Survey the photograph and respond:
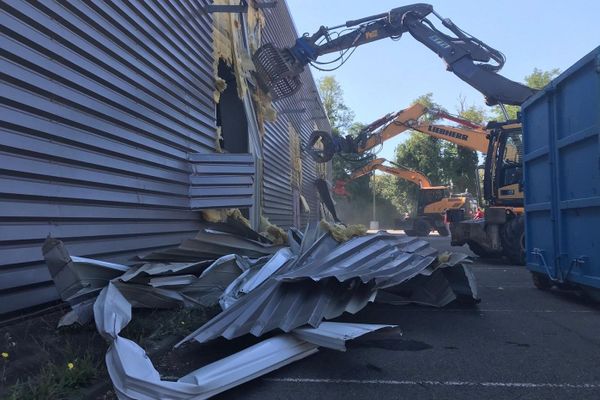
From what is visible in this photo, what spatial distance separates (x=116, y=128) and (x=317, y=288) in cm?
299

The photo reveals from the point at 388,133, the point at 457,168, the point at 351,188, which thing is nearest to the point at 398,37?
the point at 388,133

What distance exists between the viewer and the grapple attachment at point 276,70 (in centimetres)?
1085

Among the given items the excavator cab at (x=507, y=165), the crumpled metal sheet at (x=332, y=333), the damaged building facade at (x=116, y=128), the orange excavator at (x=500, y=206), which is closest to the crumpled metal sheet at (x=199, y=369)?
the crumpled metal sheet at (x=332, y=333)

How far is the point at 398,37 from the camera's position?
13961mm

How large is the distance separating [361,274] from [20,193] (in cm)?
307

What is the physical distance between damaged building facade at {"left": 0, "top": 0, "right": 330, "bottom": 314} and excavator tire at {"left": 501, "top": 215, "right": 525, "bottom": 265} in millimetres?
5742

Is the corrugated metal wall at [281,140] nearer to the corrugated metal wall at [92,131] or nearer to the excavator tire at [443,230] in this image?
the corrugated metal wall at [92,131]

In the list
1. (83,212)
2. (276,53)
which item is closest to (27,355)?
(83,212)

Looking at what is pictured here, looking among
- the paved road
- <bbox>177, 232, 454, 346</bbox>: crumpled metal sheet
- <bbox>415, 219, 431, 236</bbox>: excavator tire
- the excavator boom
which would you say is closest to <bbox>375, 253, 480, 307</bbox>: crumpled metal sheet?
the paved road

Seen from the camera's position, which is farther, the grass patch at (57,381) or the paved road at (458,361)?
the paved road at (458,361)

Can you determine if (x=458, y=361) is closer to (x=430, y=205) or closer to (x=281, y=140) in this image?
(x=281, y=140)

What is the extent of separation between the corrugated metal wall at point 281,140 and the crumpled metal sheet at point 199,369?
794cm

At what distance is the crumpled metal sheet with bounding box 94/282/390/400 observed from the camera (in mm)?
2986

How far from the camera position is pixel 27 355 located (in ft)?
11.5
